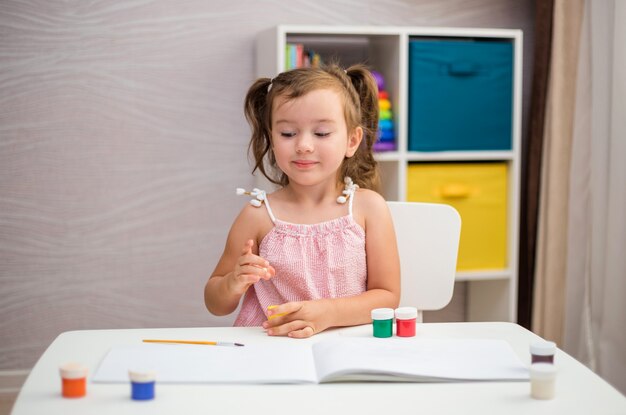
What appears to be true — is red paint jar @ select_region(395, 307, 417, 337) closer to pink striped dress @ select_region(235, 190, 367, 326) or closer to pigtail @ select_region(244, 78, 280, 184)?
pink striped dress @ select_region(235, 190, 367, 326)

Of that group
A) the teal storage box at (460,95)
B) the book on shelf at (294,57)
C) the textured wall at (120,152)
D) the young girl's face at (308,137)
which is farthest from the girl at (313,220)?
the textured wall at (120,152)

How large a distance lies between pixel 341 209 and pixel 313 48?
1.33 m

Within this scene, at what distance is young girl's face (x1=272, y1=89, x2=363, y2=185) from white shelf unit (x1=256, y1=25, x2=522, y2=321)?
94cm

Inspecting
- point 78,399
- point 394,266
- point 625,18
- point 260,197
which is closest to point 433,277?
point 394,266

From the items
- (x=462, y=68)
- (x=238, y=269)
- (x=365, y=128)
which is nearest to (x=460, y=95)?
(x=462, y=68)

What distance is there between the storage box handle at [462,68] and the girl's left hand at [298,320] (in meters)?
1.52

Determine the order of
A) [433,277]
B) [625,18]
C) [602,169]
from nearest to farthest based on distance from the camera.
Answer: [433,277]
[625,18]
[602,169]

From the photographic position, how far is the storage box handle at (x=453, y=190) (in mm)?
2746

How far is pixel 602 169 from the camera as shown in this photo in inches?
101

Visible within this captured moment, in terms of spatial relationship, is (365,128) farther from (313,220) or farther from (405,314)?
(405,314)

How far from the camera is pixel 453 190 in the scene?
275 centimetres

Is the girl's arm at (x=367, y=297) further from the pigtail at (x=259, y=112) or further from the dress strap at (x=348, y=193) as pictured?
the pigtail at (x=259, y=112)

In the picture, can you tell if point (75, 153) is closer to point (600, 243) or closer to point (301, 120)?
point (301, 120)

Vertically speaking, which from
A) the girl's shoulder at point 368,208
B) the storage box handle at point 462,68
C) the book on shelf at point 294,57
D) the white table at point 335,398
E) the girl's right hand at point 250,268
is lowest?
the white table at point 335,398
